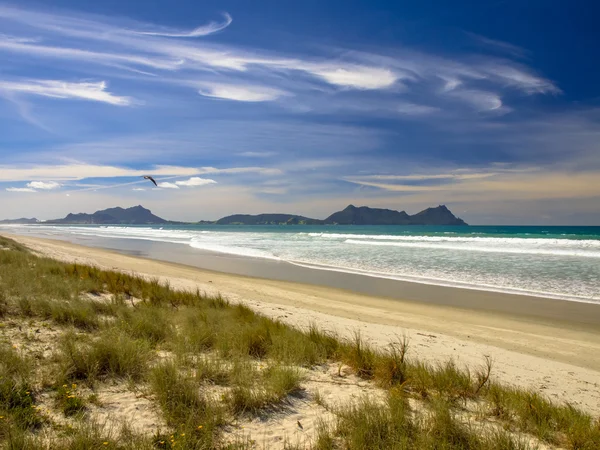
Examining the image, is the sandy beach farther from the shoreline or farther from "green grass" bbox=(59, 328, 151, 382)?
"green grass" bbox=(59, 328, 151, 382)

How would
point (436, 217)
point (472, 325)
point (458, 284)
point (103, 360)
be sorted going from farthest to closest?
1. point (436, 217)
2. point (458, 284)
3. point (472, 325)
4. point (103, 360)

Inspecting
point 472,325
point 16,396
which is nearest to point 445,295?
point 472,325

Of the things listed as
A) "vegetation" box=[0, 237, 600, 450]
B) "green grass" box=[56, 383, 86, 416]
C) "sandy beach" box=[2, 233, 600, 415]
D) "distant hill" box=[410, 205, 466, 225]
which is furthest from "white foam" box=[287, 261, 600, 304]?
"distant hill" box=[410, 205, 466, 225]

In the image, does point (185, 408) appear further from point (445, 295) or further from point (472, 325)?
point (445, 295)

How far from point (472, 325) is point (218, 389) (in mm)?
7439

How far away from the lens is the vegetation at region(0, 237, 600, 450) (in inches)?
132

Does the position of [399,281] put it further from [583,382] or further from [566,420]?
[566,420]

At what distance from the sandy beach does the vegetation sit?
153 cm

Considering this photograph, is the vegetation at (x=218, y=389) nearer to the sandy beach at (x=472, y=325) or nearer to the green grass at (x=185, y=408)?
the green grass at (x=185, y=408)

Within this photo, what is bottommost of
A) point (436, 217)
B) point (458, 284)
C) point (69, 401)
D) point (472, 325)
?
point (472, 325)

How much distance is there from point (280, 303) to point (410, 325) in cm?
402

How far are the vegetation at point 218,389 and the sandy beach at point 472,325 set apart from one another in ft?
5.01

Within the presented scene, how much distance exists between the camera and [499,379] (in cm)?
553

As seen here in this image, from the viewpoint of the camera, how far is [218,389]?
14.4ft
